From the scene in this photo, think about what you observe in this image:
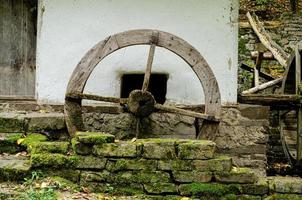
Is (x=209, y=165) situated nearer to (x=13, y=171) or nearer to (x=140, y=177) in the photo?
(x=140, y=177)

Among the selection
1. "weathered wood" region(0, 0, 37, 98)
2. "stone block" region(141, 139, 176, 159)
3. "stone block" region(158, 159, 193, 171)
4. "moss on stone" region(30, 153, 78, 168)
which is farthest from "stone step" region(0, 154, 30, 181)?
"weathered wood" region(0, 0, 37, 98)

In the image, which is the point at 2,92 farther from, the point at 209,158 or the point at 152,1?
the point at 209,158

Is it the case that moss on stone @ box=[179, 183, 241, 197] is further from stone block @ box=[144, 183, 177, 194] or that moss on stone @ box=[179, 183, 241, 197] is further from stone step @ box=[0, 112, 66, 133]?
stone step @ box=[0, 112, 66, 133]

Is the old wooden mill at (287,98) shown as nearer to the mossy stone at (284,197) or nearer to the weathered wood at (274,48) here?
the weathered wood at (274,48)

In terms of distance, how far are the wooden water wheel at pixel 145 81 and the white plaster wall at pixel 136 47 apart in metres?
0.47

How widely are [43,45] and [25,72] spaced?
31.9 inches

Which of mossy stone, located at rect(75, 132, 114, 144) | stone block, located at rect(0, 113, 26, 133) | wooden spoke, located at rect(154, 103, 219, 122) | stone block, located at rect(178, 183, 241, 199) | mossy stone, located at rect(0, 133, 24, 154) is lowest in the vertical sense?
stone block, located at rect(178, 183, 241, 199)

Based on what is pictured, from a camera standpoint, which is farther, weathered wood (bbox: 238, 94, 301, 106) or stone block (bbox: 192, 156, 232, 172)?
weathered wood (bbox: 238, 94, 301, 106)

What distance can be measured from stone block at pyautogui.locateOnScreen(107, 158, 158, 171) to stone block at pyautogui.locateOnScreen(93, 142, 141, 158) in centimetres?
6

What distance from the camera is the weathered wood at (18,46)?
693 cm

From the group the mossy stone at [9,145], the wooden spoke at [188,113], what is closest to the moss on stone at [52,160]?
the mossy stone at [9,145]

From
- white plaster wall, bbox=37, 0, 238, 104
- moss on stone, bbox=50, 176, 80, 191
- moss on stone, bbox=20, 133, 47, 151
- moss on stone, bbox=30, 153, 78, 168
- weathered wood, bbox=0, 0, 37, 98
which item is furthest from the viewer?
weathered wood, bbox=0, 0, 37, 98

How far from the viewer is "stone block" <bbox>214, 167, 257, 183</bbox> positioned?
4.97m

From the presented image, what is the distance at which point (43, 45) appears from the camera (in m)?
6.30
